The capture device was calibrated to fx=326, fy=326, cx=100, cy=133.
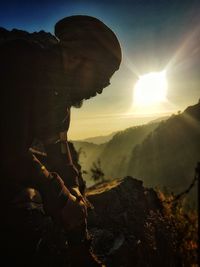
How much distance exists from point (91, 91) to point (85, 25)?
0.67 m

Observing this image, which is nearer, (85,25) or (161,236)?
(85,25)

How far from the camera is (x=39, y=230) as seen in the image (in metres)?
2.44

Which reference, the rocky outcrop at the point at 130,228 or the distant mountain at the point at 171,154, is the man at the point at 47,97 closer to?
the rocky outcrop at the point at 130,228

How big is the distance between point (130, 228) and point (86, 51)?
25.3 feet

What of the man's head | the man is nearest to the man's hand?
the man

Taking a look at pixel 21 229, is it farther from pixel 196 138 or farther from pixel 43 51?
pixel 196 138

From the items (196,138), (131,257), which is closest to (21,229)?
(131,257)

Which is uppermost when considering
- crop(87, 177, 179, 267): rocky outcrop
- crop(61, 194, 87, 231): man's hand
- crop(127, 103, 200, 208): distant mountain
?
crop(61, 194, 87, 231): man's hand

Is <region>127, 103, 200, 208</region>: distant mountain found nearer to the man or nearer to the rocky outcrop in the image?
the rocky outcrop

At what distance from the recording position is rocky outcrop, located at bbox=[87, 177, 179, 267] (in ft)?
26.2

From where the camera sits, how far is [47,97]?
104 inches

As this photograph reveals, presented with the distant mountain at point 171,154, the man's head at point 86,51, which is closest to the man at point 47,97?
the man's head at point 86,51

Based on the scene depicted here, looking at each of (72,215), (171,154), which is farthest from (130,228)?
(171,154)

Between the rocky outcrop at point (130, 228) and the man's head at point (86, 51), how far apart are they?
5416mm
